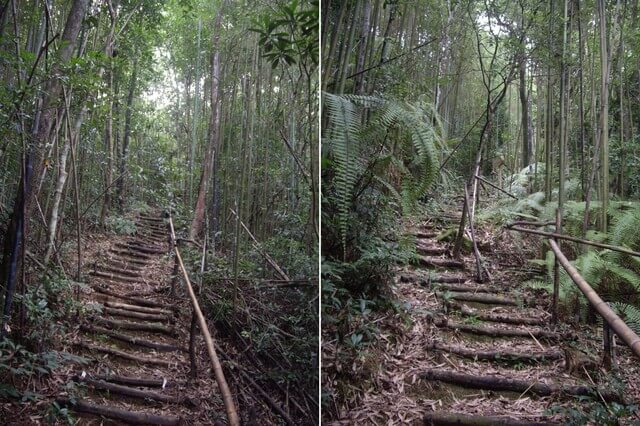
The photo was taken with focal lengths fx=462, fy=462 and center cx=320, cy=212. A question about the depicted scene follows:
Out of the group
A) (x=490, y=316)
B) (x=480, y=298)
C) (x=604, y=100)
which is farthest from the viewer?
(x=604, y=100)

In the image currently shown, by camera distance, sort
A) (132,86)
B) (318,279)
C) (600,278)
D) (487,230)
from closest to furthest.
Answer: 1. (318,279)
2. (132,86)
3. (600,278)
4. (487,230)

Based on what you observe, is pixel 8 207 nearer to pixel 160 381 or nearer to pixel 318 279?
pixel 160 381

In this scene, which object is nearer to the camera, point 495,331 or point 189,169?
point 189,169

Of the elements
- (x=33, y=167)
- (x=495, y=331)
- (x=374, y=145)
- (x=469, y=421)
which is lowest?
(x=469, y=421)

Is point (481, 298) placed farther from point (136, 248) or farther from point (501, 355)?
point (136, 248)

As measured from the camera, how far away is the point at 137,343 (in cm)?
98

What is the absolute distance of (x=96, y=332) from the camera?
994 millimetres

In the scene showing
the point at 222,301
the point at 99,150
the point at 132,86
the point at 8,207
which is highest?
the point at 132,86

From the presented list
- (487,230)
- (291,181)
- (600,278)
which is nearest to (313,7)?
(291,181)

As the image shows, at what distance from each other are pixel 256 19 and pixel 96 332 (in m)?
0.79

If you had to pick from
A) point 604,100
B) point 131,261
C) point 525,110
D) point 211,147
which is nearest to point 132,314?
point 131,261

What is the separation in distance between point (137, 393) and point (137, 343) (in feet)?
0.39

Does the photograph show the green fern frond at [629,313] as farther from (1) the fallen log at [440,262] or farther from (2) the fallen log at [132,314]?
(2) the fallen log at [132,314]

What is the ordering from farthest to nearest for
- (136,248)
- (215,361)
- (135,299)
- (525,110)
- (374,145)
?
(525,110) < (374,145) < (136,248) < (135,299) < (215,361)
